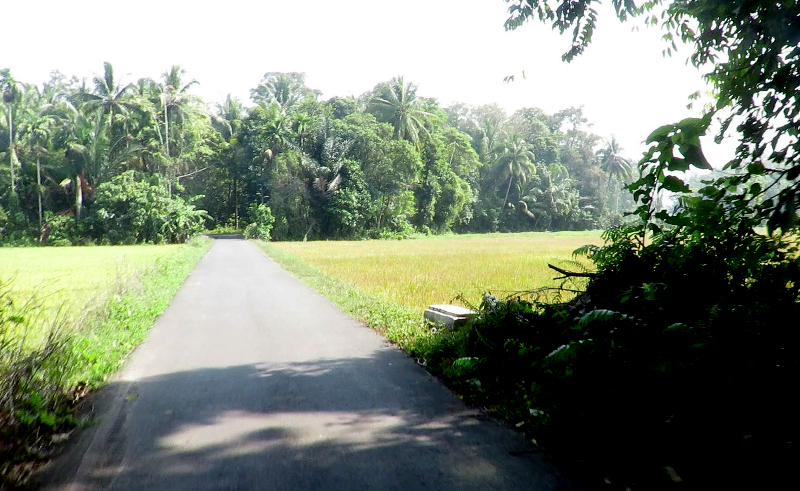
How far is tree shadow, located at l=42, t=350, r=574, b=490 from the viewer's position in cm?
354

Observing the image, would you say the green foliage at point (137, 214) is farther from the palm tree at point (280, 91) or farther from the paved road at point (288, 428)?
the paved road at point (288, 428)

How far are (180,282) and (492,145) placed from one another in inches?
2125

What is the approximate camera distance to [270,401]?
513 cm

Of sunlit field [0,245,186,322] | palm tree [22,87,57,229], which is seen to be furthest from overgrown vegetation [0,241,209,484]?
palm tree [22,87,57,229]

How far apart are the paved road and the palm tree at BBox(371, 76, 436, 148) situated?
143 ft

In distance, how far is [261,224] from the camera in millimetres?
45781

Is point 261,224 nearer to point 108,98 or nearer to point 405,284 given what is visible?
point 108,98

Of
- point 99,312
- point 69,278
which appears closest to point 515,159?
point 69,278

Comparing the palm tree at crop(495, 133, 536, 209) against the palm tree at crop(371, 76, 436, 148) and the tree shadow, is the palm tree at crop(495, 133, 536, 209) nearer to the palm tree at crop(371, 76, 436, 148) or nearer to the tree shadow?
Result: the palm tree at crop(371, 76, 436, 148)

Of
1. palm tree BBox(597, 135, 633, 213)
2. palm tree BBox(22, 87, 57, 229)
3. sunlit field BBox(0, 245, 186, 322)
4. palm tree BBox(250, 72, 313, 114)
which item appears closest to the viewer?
sunlit field BBox(0, 245, 186, 322)

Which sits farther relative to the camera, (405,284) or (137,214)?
(137,214)

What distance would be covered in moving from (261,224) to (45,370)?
41683 millimetres

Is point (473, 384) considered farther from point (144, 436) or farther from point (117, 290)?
point (117, 290)

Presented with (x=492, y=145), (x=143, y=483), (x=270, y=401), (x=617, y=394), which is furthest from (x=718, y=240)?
(x=492, y=145)
